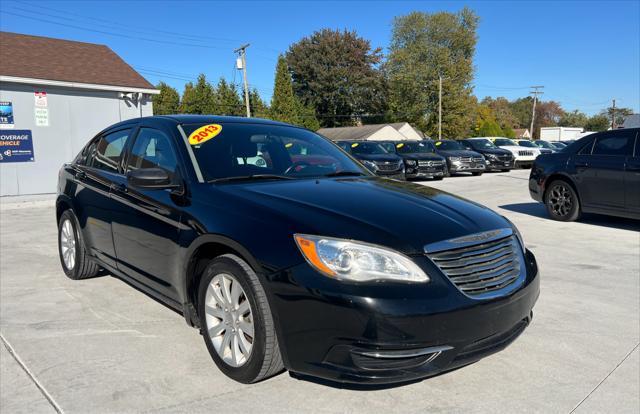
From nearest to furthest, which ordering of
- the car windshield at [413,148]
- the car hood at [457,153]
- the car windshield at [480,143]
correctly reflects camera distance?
1. the car windshield at [413,148]
2. the car hood at [457,153]
3. the car windshield at [480,143]

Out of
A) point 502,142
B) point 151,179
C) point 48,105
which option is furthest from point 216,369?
point 502,142

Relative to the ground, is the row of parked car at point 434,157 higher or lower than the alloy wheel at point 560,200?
higher

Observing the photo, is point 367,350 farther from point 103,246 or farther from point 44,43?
point 44,43

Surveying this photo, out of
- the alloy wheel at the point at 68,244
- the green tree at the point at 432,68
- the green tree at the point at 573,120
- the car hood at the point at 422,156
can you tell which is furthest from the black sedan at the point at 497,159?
the green tree at the point at 573,120

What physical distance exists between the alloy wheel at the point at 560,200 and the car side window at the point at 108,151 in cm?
718

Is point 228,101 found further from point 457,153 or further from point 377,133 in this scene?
point 457,153

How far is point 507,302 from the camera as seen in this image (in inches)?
104

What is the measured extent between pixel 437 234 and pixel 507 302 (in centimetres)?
52

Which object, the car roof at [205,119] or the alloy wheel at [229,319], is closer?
the alloy wheel at [229,319]

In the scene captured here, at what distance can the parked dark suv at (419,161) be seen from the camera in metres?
18.2

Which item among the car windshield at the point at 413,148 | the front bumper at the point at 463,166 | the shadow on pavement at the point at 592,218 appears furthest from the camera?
the front bumper at the point at 463,166

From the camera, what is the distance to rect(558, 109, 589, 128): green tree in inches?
4769

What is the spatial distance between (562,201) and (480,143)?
1598 centimetres

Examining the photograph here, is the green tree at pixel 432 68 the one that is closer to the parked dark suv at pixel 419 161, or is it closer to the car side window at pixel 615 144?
the parked dark suv at pixel 419 161
